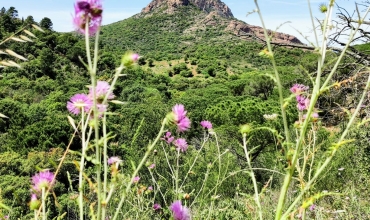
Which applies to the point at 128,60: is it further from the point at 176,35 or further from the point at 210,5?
the point at 210,5

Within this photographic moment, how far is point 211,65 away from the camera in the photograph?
55.6 m

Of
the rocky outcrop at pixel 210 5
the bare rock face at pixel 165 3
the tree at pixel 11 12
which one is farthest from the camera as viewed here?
the rocky outcrop at pixel 210 5

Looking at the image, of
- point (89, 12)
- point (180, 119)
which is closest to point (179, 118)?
point (180, 119)

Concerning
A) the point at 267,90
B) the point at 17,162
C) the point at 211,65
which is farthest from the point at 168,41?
the point at 17,162

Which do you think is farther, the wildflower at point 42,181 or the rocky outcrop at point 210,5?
the rocky outcrop at point 210,5

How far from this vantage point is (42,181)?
2.90ft

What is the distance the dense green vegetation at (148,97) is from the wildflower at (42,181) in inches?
2.9

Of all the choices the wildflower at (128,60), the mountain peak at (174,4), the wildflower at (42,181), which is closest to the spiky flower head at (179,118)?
the wildflower at (128,60)

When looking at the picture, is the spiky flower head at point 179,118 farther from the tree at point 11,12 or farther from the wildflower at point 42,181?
the tree at point 11,12

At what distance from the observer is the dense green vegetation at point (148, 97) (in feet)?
28.6

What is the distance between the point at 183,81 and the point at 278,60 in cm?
1450

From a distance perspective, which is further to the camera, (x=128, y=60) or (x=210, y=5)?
(x=210, y=5)

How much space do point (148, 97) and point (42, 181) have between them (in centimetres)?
3234

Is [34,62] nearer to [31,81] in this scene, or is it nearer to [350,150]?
[31,81]
